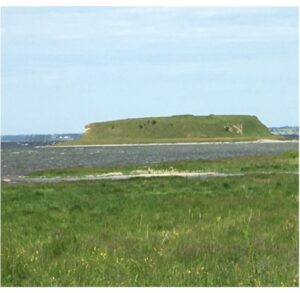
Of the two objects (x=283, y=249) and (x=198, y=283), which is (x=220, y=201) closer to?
(x=283, y=249)

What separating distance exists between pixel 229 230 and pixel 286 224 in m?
1.64

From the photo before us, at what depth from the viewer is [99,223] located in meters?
19.0

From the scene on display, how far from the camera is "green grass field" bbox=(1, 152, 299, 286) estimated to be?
10.2 metres

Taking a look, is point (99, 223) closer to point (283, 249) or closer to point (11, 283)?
point (283, 249)

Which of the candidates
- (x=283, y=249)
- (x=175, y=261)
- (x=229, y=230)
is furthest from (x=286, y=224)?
(x=175, y=261)

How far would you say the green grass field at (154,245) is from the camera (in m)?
10.2

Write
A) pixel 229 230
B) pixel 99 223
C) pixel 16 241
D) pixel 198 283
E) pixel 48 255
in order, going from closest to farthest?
pixel 198 283 < pixel 48 255 < pixel 16 241 < pixel 229 230 < pixel 99 223

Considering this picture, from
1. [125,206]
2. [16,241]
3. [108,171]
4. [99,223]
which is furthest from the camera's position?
[108,171]

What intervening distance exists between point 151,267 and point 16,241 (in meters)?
4.47

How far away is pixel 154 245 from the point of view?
45.2 feet
